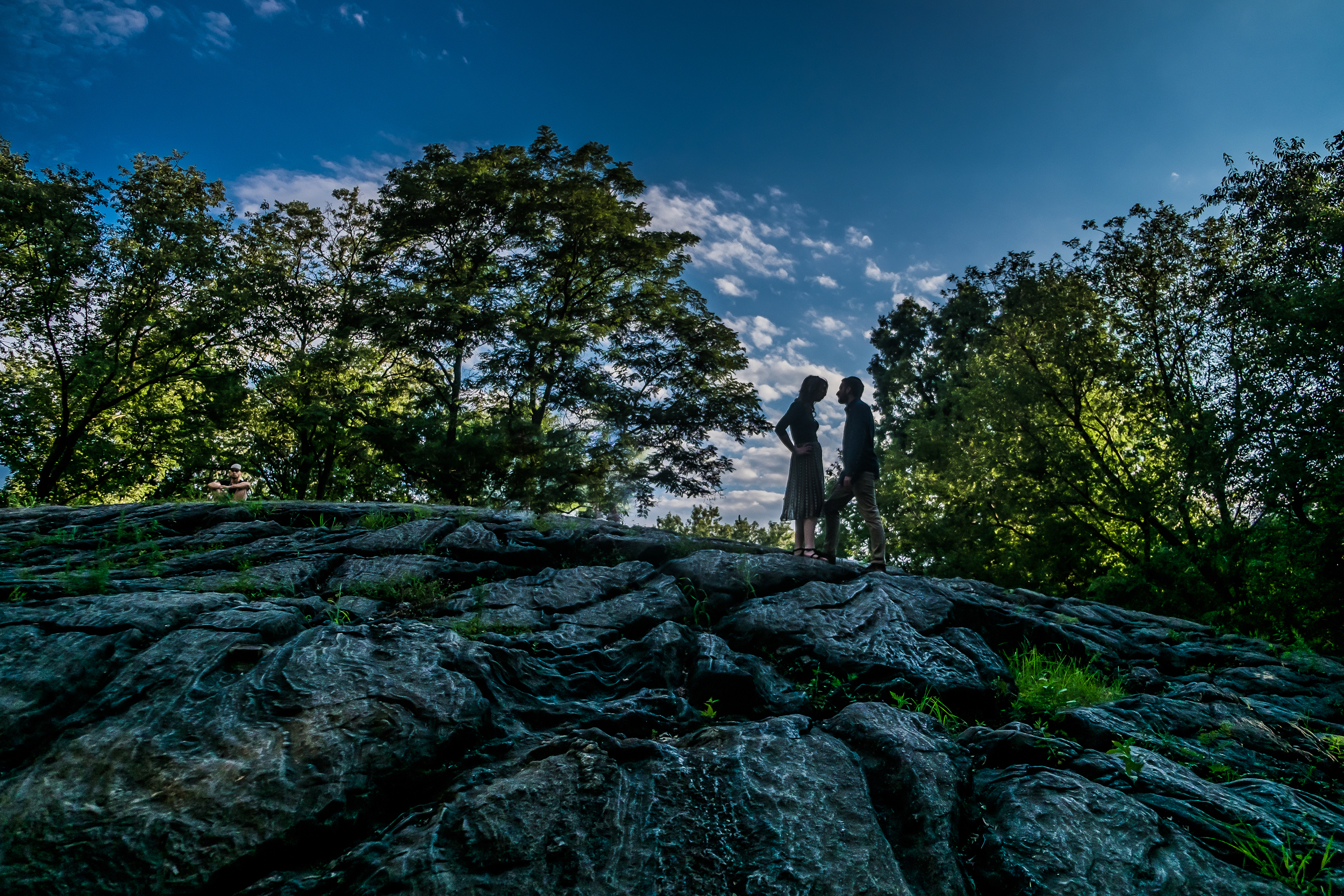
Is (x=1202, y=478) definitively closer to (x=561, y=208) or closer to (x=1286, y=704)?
(x=1286, y=704)

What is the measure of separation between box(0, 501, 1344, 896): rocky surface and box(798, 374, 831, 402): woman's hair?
2892 millimetres

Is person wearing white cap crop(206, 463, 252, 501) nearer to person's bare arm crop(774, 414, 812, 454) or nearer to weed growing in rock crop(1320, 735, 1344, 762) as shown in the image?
person's bare arm crop(774, 414, 812, 454)

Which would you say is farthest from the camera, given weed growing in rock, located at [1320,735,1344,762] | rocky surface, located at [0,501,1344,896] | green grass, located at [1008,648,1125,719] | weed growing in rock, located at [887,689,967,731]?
green grass, located at [1008,648,1125,719]

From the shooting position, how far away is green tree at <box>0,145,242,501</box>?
65.0 ft

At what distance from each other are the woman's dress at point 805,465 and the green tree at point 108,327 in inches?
792

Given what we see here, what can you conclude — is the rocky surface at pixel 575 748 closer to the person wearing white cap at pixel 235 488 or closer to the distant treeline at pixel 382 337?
the person wearing white cap at pixel 235 488

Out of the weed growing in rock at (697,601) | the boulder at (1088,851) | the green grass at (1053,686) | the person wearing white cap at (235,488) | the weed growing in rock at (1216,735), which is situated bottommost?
the boulder at (1088,851)

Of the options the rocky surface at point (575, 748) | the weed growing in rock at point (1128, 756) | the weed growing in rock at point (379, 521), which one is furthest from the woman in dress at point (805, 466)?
the weed growing in rock at point (379, 521)

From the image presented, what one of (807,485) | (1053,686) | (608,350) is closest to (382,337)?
(608,350)

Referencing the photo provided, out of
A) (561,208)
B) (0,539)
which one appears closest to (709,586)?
(0,539)

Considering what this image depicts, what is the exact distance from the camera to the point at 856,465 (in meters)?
8.24

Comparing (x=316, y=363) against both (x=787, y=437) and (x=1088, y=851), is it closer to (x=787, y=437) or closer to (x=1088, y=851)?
→ (x=787, y=437)

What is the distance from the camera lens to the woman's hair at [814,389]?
8398mm

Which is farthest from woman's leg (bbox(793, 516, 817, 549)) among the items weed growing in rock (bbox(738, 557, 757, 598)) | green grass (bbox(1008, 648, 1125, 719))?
green grass (bbox(1008, 648, 1125, 719))
